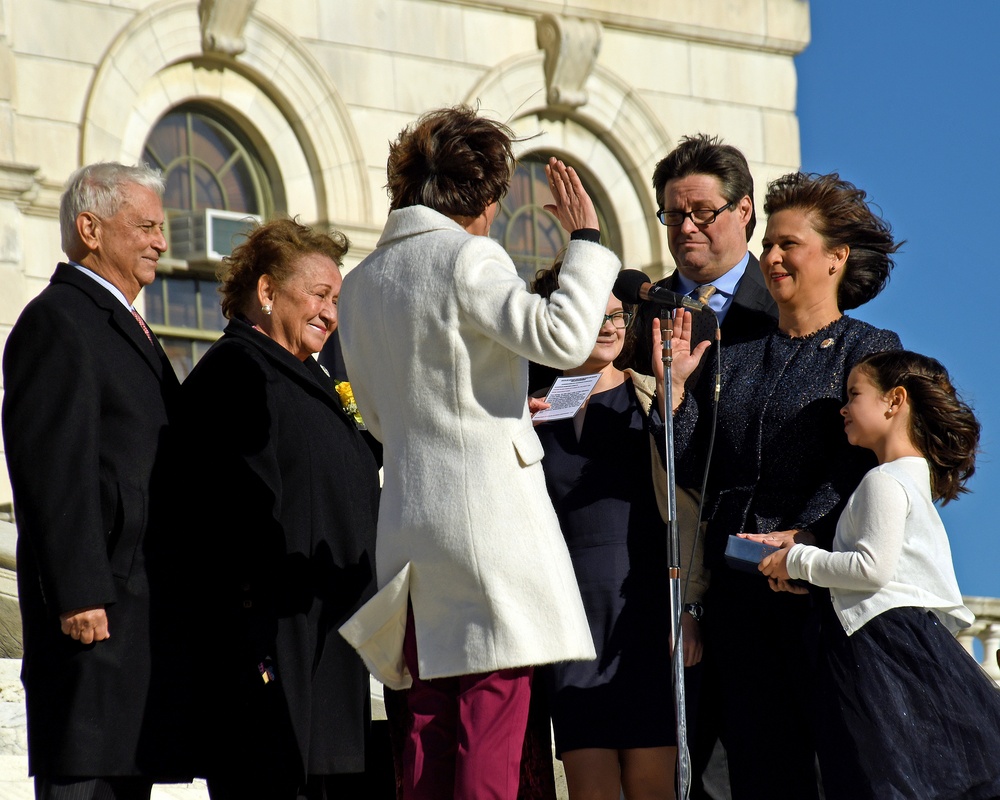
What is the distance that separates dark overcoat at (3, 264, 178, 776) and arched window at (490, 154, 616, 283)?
10.4 meters

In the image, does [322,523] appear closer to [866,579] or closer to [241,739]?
[241,739]

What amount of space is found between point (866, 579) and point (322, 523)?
161cm

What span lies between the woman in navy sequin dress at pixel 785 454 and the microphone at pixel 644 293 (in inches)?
11.6

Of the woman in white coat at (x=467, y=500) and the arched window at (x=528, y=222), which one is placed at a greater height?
the arched window at (x=528, y=222)

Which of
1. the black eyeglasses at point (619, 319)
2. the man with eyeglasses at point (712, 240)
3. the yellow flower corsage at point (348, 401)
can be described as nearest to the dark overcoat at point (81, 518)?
the yellow flower corsage at point (348, 401)

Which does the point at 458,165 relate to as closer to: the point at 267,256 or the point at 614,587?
the point at 267,256

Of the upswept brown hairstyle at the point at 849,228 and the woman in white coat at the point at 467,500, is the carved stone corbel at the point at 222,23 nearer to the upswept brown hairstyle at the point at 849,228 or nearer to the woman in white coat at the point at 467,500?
the upswept brown hairstyle at the point at 849,228

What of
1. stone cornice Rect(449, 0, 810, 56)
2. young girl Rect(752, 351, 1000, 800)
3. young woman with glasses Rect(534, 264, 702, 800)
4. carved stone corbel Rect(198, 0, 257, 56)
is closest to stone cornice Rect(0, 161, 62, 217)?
carved stone corbel Rect(198, 0, 257, 56)

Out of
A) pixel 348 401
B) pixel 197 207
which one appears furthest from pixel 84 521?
pixel 197 207

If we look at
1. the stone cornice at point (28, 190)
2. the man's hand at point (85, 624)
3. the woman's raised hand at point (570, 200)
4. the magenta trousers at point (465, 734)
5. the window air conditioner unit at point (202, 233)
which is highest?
the stone cornice at point (28, 190)

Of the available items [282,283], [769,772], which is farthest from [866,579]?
[282,283]

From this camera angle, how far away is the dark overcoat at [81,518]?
16.0 feet

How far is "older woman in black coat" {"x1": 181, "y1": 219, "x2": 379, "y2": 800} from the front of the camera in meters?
5.28

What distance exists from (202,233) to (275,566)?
29.7ft
